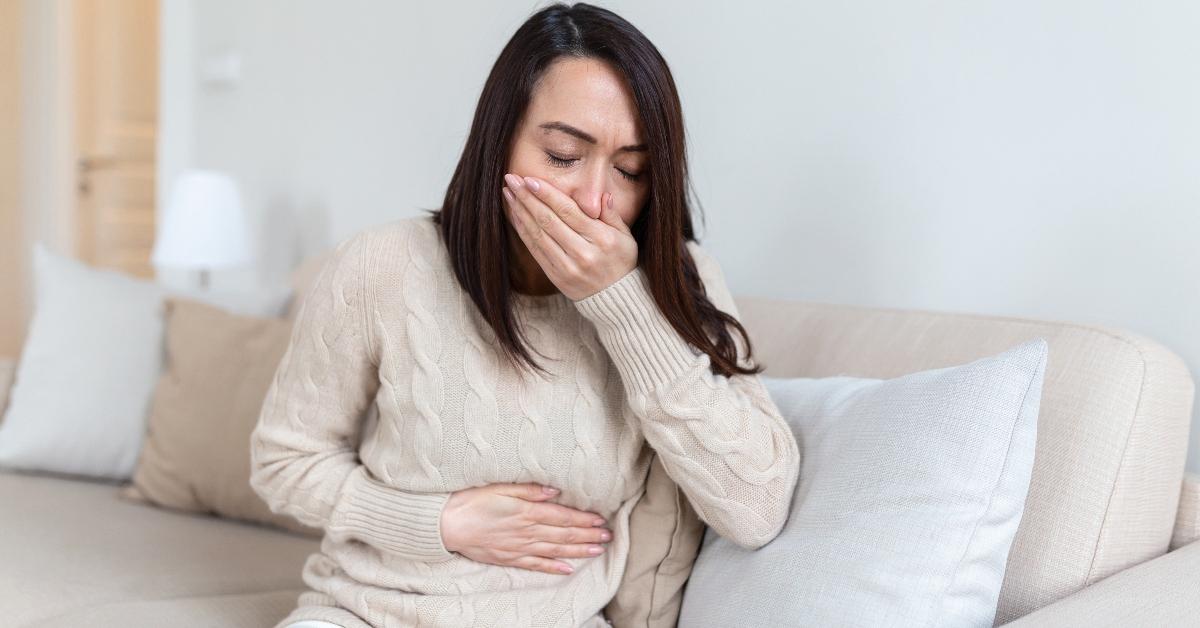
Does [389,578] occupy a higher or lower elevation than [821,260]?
lower

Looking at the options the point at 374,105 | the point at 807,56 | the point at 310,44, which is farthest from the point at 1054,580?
the point at 310,44

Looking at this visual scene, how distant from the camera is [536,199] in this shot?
3.79 feet

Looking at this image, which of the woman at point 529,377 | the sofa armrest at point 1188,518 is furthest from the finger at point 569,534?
the sofa armrest at point 1188,518

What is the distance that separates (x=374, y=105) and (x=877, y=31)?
1.47 metres

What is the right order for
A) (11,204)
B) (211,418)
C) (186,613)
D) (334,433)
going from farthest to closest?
(11,204) < (211,418) < (186,613) < (334,433)

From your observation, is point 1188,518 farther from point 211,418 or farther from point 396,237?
point 211,418

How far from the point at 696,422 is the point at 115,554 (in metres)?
1.03

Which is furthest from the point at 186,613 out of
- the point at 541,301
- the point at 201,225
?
the point at 201,225

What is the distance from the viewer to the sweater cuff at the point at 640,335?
1.17m

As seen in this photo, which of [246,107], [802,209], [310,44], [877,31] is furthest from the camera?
[246,107]

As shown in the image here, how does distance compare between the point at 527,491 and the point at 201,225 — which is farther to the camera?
the point at 201,225

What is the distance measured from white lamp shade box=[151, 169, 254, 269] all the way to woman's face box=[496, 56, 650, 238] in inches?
77.0

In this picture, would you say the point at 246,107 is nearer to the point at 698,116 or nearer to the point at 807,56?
the point at 698,116

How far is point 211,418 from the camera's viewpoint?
2002 millimetres
